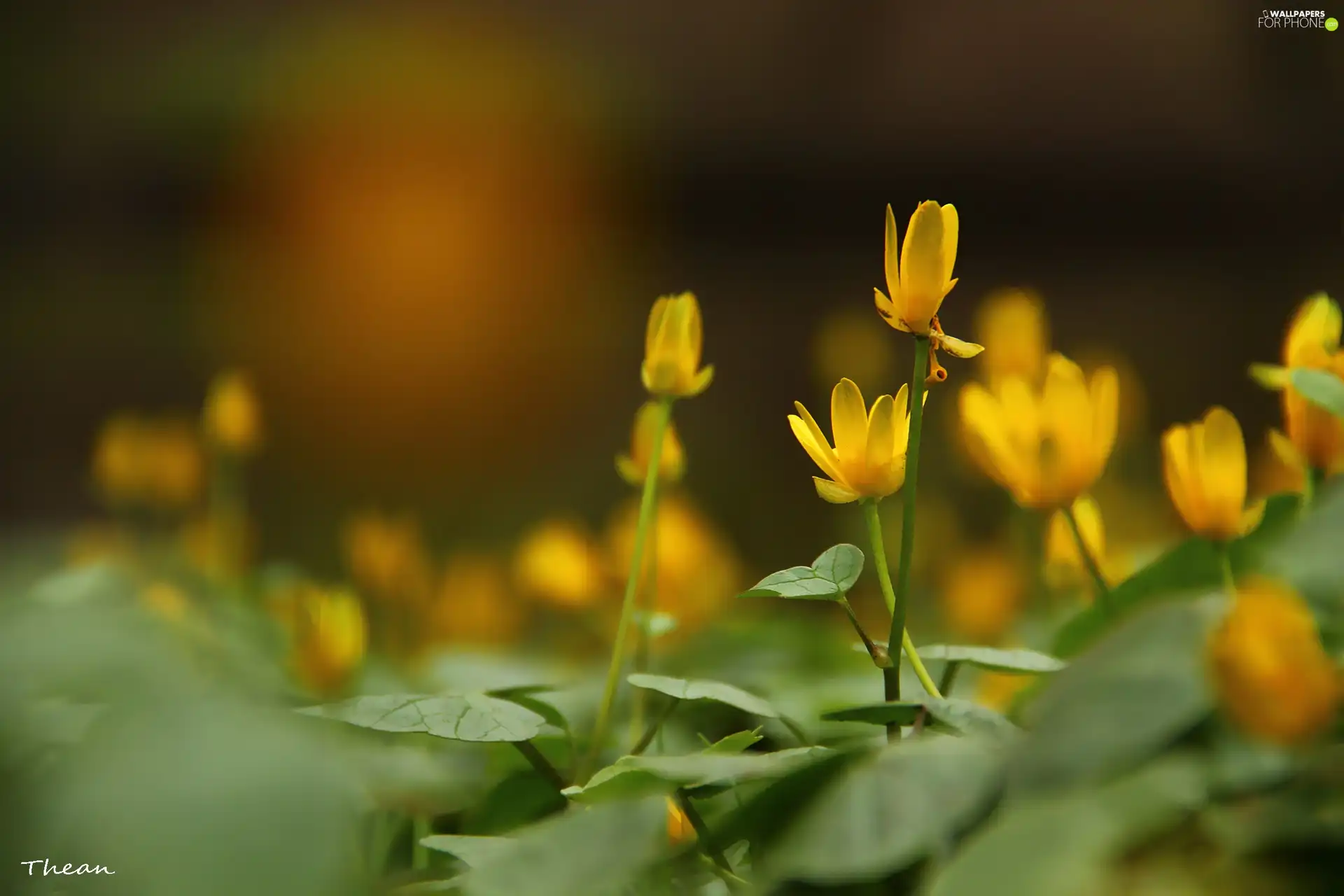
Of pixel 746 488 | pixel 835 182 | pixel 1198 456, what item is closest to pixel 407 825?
pixel 1198 456

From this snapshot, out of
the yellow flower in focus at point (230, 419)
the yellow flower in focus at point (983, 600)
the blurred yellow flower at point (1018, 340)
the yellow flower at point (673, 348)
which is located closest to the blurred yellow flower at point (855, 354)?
the yellow flower in focus at point (983, 600)

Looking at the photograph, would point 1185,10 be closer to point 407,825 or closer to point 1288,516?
point 1288,516

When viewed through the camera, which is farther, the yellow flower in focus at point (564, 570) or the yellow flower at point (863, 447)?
the yellow flower in focus at point (564, 570)

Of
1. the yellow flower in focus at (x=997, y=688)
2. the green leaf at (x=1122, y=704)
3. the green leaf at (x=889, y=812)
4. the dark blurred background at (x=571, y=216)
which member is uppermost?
the dark blurred background at (x=571, y=216)

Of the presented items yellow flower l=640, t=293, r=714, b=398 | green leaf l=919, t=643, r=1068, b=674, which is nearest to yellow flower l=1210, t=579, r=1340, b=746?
green leaf l=919, t=643, r=1068, b=674

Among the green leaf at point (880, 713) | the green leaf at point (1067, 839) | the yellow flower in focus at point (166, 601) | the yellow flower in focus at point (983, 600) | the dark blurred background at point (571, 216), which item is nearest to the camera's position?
the green leaf at point (1067, 839)

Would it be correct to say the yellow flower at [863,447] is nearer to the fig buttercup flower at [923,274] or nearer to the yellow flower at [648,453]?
the fig buttercup flower at [923,274]

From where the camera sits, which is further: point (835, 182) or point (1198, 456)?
point (835, 182)
